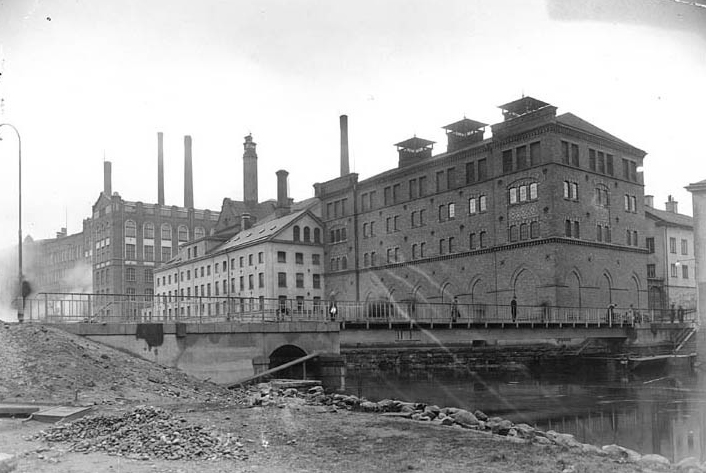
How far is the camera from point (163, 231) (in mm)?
85562

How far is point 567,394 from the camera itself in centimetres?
2766

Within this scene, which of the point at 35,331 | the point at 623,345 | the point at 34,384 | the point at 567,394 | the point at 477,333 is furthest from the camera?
the point at 623,345

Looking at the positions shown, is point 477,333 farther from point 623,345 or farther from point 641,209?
point 641,209

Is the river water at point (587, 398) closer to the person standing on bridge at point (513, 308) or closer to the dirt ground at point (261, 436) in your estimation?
the dirt ground at point (261, 436)

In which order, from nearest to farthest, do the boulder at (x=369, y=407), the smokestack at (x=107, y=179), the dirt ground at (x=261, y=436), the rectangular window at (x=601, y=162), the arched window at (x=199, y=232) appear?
1. the dirt ground at (x=261, y=436)
2. the boulder at (x=369, y=407)
3. the rectangular window at (x=601, y=162)
4. the smokestack at (x=107, y=179)
5. the arched window at (x=199, y=232)

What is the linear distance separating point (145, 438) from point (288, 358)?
22.1 meters

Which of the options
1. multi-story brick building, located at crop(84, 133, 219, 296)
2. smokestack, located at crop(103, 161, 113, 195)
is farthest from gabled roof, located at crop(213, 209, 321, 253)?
smokestack, located at crop(103, 161, 113, 195)

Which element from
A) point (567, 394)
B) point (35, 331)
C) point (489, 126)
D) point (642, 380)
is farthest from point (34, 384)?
point (489, 126)

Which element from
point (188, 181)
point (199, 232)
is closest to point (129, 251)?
point (199, 232)

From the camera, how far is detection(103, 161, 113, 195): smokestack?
281 ft

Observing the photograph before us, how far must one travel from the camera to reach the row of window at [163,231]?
8306cm

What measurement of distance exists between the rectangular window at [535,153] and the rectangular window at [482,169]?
3946mm

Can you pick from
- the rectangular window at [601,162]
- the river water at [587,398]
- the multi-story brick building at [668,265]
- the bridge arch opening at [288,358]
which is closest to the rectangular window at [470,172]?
the rectangular window at [601,162]

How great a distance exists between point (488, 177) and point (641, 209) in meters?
12.0
